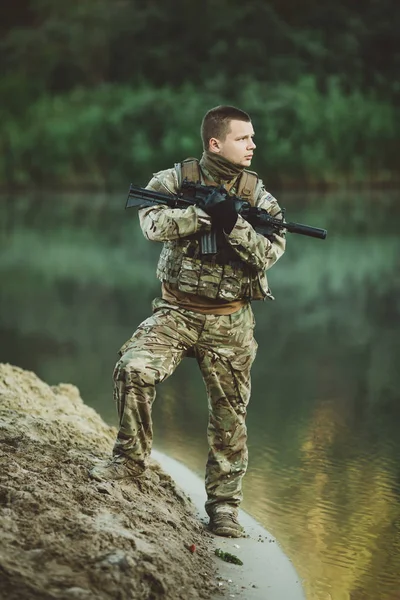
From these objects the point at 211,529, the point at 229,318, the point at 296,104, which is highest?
the point at 296,104

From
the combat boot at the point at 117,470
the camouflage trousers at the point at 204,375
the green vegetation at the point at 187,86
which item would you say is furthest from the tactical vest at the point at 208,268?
the green vegetation at the point at 187,86

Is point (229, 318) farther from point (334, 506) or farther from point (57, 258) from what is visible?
point (57, 258)

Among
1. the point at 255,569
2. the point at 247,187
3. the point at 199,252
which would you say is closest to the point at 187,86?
the point at 247,187

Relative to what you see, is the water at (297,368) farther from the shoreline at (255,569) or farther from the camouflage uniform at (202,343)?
the camouflage uniform at (202,343)

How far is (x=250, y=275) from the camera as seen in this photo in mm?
5137

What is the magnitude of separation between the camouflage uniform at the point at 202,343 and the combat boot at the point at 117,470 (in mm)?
23

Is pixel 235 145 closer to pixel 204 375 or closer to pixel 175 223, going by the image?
pixel 175 223

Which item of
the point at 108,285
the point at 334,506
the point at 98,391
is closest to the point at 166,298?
the point at 334,506

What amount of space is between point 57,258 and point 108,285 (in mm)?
3201

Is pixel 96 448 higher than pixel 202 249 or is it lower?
lower

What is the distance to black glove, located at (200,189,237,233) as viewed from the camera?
4898 millimetres

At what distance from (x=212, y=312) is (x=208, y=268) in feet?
0.60

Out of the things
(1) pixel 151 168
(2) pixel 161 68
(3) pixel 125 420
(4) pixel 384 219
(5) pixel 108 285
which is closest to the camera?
(3) pixel 125 420

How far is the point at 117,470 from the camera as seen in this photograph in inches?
194
